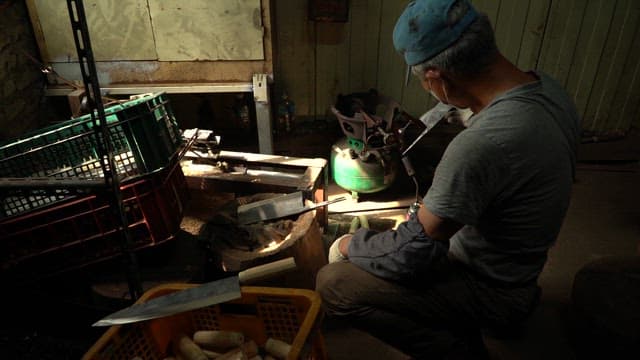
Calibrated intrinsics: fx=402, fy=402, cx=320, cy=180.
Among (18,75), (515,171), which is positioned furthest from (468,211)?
(18,75)

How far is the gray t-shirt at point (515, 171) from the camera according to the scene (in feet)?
4.17

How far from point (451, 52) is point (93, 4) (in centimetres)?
249

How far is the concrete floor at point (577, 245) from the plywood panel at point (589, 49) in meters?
0.61

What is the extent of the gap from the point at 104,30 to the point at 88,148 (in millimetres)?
1443

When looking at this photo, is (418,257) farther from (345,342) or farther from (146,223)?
(146,223)

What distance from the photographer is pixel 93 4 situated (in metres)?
2.68

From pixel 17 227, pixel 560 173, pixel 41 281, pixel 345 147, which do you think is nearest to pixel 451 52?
pixel 560 173

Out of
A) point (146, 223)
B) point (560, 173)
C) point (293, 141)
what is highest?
point (560, 173)

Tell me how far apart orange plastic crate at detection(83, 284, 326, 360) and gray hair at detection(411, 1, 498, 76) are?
0.93m

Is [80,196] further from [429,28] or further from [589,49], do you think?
[589,49]

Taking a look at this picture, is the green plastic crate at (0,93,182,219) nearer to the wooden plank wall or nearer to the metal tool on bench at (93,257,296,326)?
the metal tool on bench at (93,257,296,326)

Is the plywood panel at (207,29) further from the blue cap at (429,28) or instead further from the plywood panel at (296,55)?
the blue cap at (429,28)

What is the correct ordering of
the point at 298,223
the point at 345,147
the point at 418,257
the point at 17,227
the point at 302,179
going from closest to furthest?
1. the point at 418,257
2. the point at 17,227
3. the point at 298,223
4. the point at 302,179
5. the point at 345,147

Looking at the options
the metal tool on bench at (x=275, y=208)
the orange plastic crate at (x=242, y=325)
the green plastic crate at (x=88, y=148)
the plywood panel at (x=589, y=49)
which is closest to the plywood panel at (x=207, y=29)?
the green plastic crate at (x=88, y=148)
